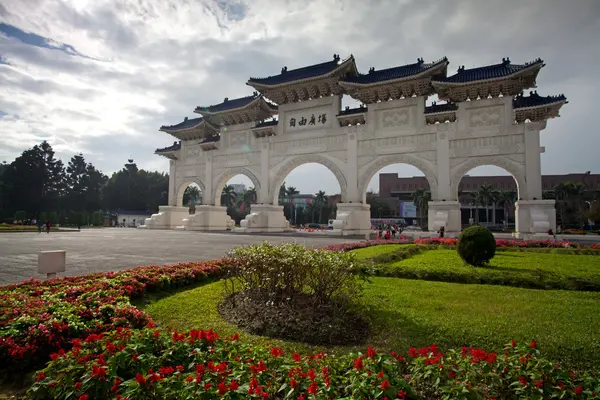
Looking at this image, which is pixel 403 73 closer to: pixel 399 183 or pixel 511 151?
pixel 511 151

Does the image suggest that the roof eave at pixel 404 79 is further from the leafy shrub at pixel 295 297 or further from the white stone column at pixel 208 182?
the leafy shrub at pixel 295 297

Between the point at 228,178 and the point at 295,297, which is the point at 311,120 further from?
the point at 295,297

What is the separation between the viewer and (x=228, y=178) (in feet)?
105

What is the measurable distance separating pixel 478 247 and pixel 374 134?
615 inches

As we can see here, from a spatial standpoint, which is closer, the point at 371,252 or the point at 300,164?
the point at 371,252

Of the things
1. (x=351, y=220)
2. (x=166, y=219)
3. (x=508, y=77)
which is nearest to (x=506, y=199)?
(x=508, y=77)

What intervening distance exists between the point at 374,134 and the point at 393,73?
4.39m

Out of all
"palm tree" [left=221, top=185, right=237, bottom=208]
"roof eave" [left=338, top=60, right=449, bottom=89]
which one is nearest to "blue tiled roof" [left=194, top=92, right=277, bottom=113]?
"roof eave" [left=338, top=60, right=449, bottom=89]

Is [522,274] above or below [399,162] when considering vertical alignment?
below

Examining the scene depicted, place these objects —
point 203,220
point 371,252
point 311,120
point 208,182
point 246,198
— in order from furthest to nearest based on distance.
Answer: point 246,198, point 208,182, point 203,220, point 311,120, point 371,252

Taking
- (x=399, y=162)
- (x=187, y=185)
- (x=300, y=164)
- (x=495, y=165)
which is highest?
(x=300, y=164)

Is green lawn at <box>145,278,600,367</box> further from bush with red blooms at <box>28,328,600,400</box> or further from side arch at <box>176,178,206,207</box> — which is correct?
side arch at <box>176,178,206,207</box>

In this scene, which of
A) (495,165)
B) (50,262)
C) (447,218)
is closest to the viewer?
(50,262)

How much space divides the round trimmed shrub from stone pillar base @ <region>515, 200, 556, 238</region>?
12457 mm
